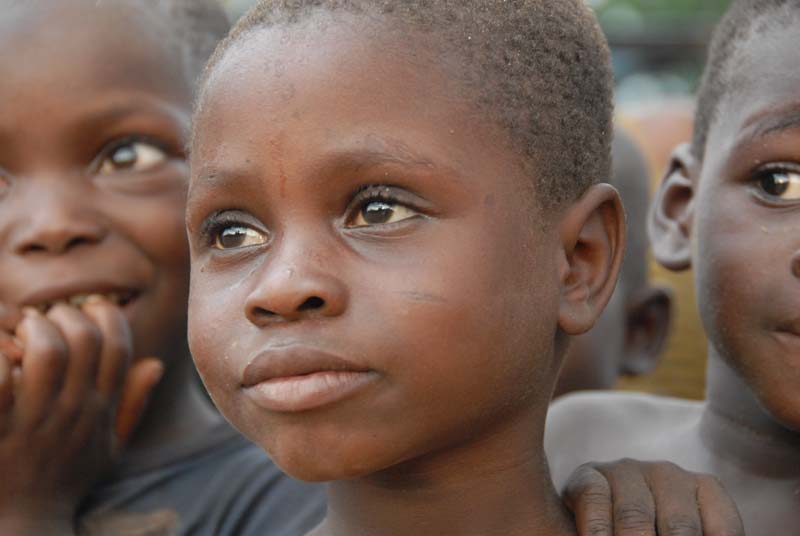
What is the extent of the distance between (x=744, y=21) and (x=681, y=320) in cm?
305

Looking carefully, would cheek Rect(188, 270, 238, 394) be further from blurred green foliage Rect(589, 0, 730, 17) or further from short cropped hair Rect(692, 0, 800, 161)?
blurred green foliage Rect(589, 0, 730, 17)

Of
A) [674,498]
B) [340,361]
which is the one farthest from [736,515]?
[340,361]

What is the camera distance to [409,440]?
1.88 meters

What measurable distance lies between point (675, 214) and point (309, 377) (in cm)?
136

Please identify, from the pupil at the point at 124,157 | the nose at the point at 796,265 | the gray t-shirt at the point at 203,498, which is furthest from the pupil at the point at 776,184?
the pupil at the point at 124,157

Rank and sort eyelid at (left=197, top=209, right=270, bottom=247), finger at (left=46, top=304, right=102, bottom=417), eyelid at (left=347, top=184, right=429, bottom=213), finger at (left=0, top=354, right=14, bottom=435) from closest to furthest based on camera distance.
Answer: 1. eyelid at (left=347, top=184, right=429, bottom=213)
2. eyelid at (left=197, top=209, right=270, bottom=247)
3. finger at (left=0, top=354, right=14, bottom=435)
4. finger at (left=46, top=304, right=102, bottom=417)

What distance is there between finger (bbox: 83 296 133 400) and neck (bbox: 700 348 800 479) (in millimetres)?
1326

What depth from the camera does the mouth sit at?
2.75m

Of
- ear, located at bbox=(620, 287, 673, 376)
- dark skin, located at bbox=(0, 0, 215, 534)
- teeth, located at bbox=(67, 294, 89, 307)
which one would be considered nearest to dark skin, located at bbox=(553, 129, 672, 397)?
ear, located at bbox=(620, 287, 673, 376)

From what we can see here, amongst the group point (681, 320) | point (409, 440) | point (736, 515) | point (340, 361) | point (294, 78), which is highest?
point (294, 78)

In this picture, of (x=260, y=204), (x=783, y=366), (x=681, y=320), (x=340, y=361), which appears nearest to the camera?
(x=340, y=361)

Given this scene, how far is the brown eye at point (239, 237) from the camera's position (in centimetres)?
202

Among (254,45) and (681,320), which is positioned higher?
(254,45)

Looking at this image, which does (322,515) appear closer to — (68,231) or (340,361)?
(68,231)
